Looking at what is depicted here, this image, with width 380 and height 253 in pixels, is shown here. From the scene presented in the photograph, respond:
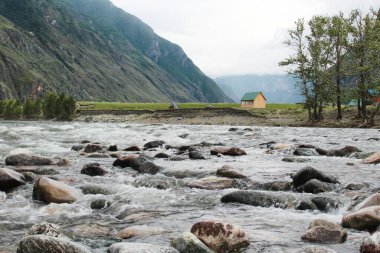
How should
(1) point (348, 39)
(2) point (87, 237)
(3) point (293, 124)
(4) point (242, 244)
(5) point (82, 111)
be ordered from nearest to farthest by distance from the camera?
(4) point (242, 244), (2) point (87, 237), (1) point (348, 39), (3) point (293, 124), (5) point (82, 111)

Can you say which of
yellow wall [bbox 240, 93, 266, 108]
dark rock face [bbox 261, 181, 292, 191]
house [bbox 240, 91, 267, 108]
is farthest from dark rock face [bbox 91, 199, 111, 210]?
yellow wall [bbox 240, 93, 266, 108]

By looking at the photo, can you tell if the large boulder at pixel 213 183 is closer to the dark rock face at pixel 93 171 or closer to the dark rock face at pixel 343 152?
the dark rock face at pixel 93 171

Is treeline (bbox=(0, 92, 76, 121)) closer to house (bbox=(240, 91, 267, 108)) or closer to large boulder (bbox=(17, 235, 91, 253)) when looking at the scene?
house (bbox=(240, 91, 267, 108))

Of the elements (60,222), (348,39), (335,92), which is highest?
(348,39)

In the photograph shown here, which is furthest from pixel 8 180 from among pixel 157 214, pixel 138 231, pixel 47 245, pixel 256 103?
pixel 256 103

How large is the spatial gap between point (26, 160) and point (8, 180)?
625cm

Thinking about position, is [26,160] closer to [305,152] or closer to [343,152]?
[305,152]

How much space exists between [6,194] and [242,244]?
8.52 metres

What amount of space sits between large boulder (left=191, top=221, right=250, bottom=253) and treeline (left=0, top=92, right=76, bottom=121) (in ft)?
341

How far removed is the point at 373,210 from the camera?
9.56 m

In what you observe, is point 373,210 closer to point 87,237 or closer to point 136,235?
point 136,235

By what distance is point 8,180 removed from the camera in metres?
14.5

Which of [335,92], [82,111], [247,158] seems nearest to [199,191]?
[247,158]

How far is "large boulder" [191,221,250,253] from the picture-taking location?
834 centimetres
